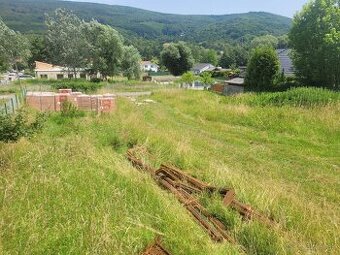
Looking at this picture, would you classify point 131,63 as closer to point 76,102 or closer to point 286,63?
point 286,63

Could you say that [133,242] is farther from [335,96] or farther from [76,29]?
[76,29]

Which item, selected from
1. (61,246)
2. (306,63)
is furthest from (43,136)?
(306,63)

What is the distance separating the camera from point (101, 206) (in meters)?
5.39

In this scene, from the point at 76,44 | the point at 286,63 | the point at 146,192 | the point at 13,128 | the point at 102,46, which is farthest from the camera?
the point at 102,46

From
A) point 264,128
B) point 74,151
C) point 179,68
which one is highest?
point 74,151

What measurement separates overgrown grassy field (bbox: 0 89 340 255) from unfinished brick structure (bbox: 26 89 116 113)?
3.03 metres

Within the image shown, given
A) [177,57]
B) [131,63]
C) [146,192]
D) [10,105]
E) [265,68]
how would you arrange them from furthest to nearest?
[177,57] < [131,63] < [265,68] < [10,105] < [146,192]

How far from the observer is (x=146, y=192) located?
232 inches

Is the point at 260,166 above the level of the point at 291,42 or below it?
below

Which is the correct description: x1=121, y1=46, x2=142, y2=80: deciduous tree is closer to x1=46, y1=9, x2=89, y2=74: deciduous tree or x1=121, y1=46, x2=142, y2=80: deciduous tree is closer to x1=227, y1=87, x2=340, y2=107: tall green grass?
x1=46, y1=9, x2=89, y2=74: deciduous tree

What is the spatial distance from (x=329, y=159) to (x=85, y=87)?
110 feet

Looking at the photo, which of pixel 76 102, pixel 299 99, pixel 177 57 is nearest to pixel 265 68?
pixel 299 99

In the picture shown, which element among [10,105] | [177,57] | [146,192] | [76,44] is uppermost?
[146,192]

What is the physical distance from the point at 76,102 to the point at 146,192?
10862 mm
